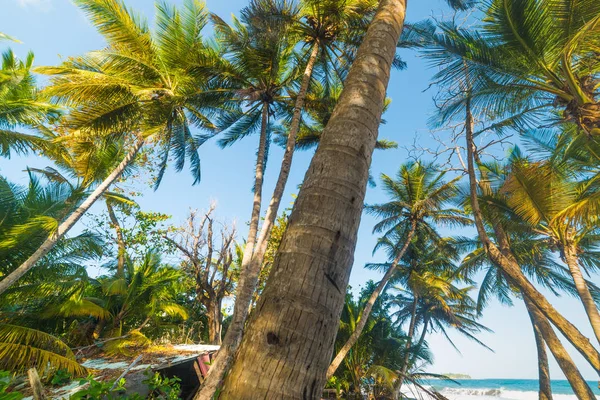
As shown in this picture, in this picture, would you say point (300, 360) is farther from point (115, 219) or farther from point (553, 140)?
point (115, 219)

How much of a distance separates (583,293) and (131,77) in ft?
43.2

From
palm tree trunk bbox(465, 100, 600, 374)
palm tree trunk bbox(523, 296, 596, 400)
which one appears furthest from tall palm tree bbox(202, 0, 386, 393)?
palm tree trunk bbox(523, 296, 596, 400)

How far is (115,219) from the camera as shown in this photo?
1506 centimetres

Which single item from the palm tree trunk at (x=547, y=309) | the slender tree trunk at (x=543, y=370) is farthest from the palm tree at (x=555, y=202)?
the slender tree trunk at (x=543, y=370)

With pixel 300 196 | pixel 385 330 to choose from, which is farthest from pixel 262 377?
pixel 385 330

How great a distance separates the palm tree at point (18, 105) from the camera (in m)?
9.57

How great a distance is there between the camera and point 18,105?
30.7 ft

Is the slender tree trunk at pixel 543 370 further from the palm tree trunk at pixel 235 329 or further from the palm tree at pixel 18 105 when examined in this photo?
the palm tree at pixel 18 105

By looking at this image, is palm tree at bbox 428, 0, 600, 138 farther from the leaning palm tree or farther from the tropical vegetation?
the leaning palm tree

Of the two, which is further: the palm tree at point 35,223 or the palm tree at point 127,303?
the palm tree at point 127,303

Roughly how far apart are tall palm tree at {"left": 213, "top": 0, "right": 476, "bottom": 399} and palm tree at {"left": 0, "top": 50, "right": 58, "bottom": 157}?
38.6ft

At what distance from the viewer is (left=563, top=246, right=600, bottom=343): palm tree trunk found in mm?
6373

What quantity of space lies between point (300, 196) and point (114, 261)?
638 inches

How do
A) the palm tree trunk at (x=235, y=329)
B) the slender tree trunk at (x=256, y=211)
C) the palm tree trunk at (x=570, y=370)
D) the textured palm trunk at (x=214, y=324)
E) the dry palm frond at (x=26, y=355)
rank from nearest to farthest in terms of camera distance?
the dry palm frond at (x=26, y=355), the palm tree trunk at (x=235, y=329), the palm tree trunk at (x=570, y=370), the slender tree trunk at (x=256, y=211), the textured palm trunk at (x=214, y=324)
